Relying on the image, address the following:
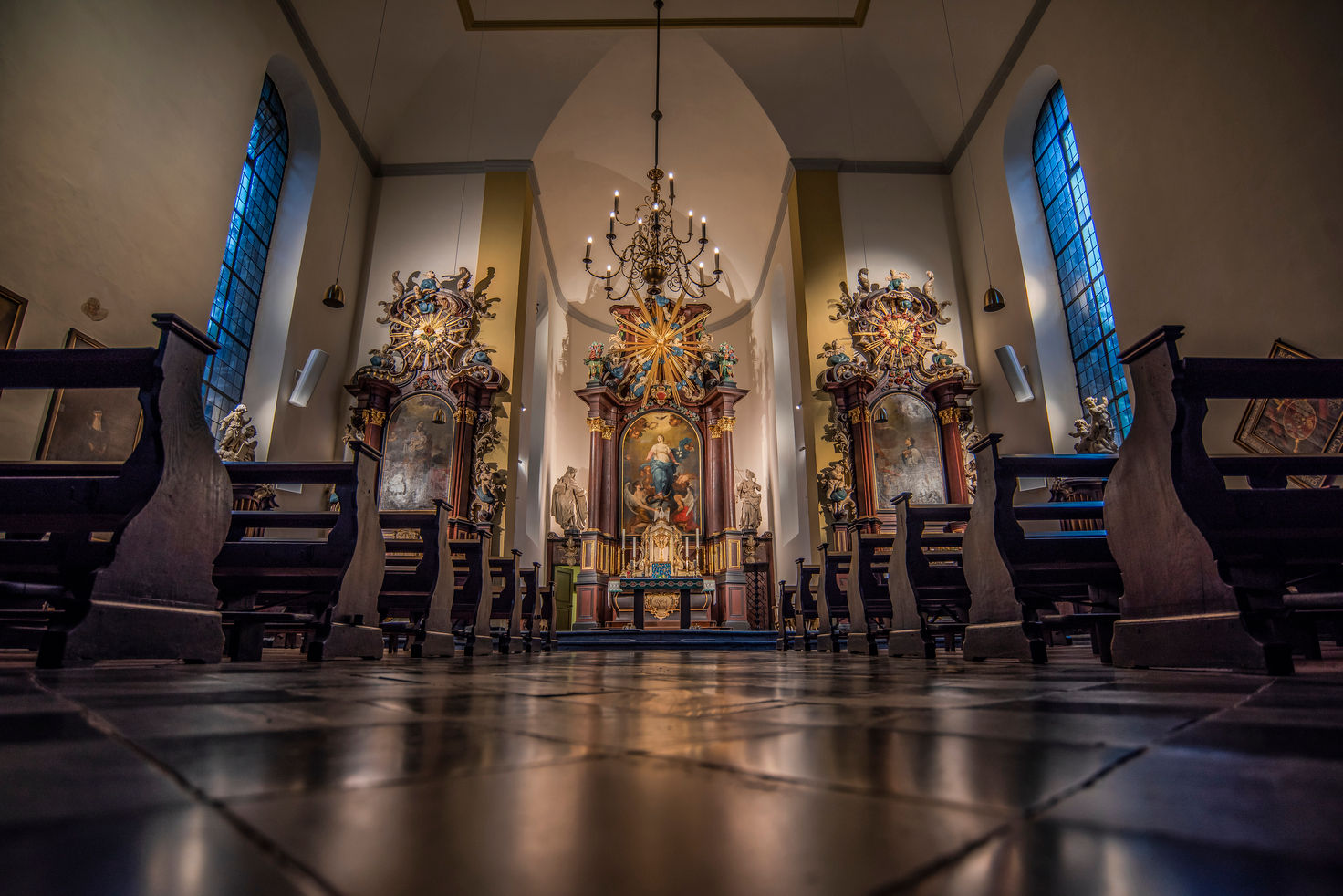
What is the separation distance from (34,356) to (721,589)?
1059 centimetres

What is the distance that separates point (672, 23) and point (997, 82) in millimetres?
4715

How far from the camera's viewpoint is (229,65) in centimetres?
761

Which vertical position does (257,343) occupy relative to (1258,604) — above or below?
above

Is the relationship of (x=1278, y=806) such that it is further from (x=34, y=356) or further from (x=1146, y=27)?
(x=1146, y=27)

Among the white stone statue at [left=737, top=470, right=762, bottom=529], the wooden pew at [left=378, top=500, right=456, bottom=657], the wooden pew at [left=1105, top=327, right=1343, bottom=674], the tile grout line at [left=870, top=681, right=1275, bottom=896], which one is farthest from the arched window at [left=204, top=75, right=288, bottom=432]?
the tile grout line at [left=870, top=681, right=1275, bottom=896]

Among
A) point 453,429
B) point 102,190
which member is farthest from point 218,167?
point 453,429

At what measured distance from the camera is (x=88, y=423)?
5.52m

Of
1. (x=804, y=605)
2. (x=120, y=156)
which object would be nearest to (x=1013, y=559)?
(x=804, y=605)

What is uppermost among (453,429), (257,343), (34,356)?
(257,343)

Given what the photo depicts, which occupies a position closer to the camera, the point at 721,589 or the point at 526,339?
the point at 526,339

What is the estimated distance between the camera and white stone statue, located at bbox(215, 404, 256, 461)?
23.7ft

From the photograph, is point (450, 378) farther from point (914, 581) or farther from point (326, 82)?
point (914, 581)

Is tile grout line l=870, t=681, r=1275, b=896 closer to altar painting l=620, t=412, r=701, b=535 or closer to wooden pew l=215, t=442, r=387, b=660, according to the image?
wooden pew l=215, t=442, r=387, b=660

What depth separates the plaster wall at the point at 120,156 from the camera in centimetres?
514
